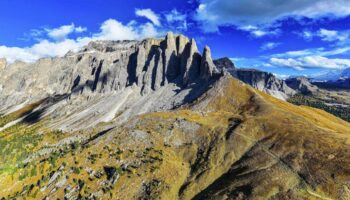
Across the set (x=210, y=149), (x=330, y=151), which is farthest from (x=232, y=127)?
(x=330, y=151)

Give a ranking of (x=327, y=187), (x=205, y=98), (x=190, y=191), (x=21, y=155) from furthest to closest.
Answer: (x=205, y=98) → (x=21, y=155) → (x=190, y=191) → (x=327, y=187)

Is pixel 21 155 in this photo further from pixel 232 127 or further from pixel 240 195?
pixel 240 195

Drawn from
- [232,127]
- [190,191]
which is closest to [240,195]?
[190,191]

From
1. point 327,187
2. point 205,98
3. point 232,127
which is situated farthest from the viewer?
point 205,98

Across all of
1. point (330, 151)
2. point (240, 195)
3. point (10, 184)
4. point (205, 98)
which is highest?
point (205, 98)

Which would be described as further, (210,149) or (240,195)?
(210,149)

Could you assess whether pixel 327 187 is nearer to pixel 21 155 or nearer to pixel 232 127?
pixel 232 127

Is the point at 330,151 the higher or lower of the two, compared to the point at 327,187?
higher
